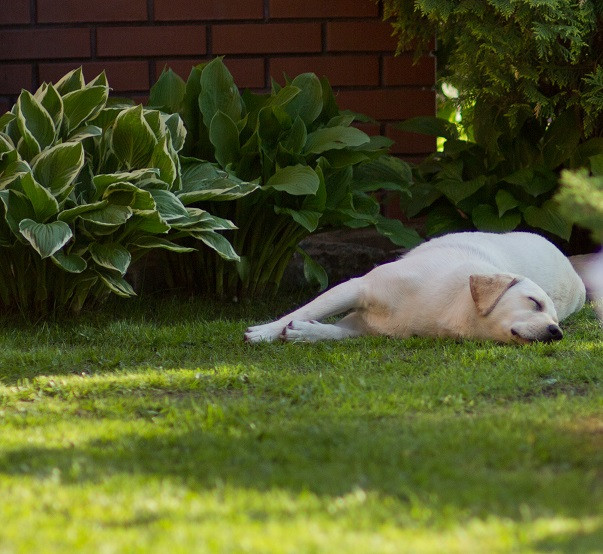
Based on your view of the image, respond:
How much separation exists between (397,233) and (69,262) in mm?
1708

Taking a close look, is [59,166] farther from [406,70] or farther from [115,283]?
[406,70]

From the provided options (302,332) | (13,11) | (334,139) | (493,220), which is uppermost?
(13,11)

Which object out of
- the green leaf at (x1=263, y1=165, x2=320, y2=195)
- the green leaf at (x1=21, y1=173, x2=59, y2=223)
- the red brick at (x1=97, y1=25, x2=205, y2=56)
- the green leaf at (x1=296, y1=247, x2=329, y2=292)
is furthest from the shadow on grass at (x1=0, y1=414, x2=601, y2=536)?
the red brick at (x1=97, y1=25, x2=205, y2=56)

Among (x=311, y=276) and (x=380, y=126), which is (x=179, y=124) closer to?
(x=311, y=276)

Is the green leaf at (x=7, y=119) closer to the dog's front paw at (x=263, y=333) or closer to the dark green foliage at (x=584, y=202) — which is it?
the dog's front paw at (x=263, y=333)

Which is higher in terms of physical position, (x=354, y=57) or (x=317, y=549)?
(x=354, y=57)

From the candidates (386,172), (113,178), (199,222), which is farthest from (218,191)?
(386,172)

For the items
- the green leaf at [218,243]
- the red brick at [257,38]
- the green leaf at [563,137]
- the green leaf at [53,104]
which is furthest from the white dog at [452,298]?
the red brick at [257,38]

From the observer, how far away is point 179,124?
4.16m

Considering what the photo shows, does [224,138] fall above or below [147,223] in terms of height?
above

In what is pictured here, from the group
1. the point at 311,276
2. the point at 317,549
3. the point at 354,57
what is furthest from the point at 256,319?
the point at 317,549

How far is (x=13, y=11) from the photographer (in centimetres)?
536

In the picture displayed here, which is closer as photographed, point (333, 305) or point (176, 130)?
point (333, 305)

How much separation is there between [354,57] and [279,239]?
1.52 meters
